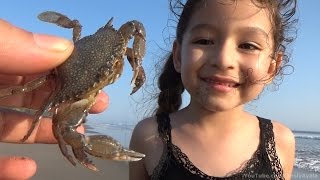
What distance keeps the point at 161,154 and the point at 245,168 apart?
0.66m

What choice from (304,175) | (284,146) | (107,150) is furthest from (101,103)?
(304,175)

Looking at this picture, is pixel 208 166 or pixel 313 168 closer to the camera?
pixel 208 166

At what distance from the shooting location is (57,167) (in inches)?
264

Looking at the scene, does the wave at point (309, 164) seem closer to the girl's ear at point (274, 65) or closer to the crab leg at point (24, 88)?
the girl's ear at point (274, 65)

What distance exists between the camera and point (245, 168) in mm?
3191

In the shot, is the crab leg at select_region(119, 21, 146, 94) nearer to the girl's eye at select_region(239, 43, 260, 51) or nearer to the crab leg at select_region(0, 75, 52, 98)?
the crab leg at select_region(0, 75, 52, 98)

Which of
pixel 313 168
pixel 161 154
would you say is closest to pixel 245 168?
pixel 161 154

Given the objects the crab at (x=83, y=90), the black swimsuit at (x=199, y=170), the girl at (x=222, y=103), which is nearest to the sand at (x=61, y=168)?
the girl at (x=222, y=103)

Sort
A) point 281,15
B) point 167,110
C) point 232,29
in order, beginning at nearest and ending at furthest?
point 232,29, point 281,15, point 167,110

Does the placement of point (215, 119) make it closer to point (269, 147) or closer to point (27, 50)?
point (269, 147)

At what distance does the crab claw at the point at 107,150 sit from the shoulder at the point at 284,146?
1.79 meters

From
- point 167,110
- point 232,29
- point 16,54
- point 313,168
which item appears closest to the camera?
point 16,54

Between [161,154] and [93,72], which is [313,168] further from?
[93,72]

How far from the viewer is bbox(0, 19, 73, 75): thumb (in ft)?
5.66
